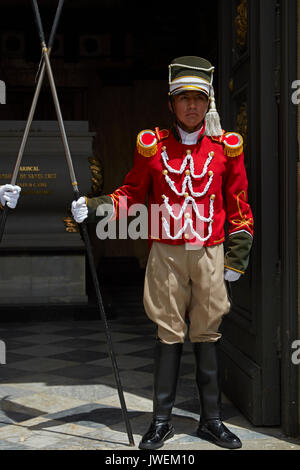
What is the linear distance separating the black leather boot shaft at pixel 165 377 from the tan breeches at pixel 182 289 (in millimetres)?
47

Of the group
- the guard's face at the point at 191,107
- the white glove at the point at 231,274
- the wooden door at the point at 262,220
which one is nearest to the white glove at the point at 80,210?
the guard's face at the point at 191,107

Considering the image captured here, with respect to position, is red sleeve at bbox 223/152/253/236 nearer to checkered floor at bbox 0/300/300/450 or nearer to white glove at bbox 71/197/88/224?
white glove at bbox 71/197/88/224

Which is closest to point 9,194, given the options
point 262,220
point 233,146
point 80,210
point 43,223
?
point 80,210

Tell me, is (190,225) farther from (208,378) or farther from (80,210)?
(208,378)

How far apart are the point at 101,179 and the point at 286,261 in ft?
13.4

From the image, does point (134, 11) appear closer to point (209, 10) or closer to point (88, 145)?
point (209, 10)

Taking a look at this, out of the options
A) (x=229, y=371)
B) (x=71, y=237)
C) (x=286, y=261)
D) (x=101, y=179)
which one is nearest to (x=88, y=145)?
(x=101, y=179)

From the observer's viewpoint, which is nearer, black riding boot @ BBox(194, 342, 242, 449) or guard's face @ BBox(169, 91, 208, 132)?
guard's face @ BBox(169, 91, 208, 132)

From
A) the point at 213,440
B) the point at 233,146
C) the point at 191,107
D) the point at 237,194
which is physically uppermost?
the point at 191,107

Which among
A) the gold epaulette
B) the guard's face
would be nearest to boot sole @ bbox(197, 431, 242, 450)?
the gold epaulette

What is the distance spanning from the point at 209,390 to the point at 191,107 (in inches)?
49.6

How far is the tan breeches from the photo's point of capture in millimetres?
2928

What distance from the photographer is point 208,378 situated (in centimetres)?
302

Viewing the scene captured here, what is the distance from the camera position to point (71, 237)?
6.83 m
